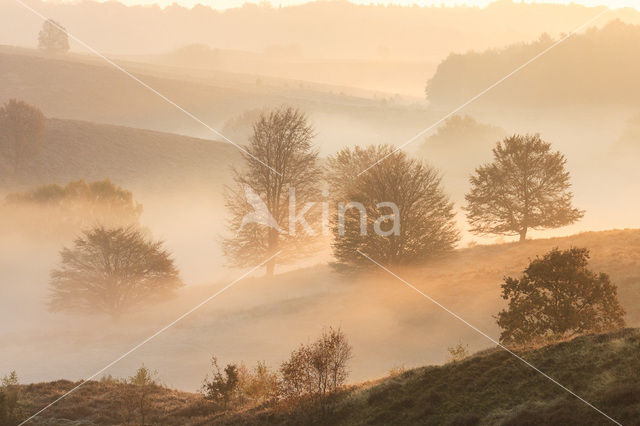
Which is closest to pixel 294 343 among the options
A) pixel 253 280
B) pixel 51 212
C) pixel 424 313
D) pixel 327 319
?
pixel 327 319

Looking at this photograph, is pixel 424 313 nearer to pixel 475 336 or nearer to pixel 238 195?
pixel 475 336

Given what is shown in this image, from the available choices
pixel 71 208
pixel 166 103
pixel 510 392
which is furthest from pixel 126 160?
pixel 510 392

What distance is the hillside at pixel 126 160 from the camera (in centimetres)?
8856

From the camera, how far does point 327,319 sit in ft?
120

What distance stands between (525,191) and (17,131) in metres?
71.5

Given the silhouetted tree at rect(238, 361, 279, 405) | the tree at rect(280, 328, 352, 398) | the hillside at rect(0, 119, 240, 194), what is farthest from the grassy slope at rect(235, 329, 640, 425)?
the hillside at rect(0, 119, 240, 194)

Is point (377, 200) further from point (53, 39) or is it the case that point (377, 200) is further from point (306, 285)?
point (53, 39)

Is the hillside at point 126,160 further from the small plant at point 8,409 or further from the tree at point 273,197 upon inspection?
the small plant at point 8,409

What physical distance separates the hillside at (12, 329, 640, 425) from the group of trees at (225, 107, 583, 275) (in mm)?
20900

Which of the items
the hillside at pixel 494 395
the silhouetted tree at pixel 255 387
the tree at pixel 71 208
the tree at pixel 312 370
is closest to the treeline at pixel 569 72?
the tree at pixel 71 208

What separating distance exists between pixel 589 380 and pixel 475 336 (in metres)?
14.9

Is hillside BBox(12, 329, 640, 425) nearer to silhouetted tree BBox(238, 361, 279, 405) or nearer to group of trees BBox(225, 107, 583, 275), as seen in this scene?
silhouetted tree BBox(238, 361, 279, 405)

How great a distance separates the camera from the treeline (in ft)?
458

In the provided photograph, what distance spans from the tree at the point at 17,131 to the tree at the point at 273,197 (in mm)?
51252
